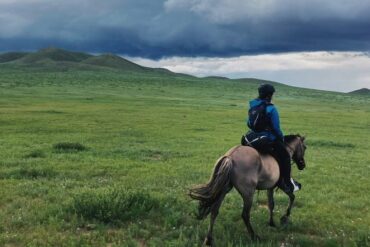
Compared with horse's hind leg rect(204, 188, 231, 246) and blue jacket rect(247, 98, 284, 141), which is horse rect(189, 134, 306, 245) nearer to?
horse's hind leg rect(204, 188, 231, 246)

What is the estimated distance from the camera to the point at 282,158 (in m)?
10.2

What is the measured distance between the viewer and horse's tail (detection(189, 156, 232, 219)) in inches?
347

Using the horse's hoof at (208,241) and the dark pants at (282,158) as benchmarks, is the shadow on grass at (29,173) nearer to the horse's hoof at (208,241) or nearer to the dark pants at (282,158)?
the horse's hoof at (208,241)

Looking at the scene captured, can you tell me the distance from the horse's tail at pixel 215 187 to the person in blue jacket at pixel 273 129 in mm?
1377

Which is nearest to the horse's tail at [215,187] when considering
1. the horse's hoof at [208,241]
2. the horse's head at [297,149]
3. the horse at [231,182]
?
the horse at [231,182]

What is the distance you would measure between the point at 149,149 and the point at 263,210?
10773 mm

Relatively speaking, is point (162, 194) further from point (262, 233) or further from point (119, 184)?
point (262, 233)

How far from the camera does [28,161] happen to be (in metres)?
17.6

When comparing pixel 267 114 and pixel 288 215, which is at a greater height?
pixel 267 114

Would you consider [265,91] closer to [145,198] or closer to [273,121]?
[273,121]

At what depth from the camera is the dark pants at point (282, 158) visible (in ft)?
33.1

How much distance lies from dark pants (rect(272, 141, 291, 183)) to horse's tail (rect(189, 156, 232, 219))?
1.61 meters

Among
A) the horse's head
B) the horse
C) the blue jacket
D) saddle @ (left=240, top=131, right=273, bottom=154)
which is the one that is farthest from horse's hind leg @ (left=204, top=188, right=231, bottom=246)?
the horse's head

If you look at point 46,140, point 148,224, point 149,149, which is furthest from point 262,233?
point 46,140
